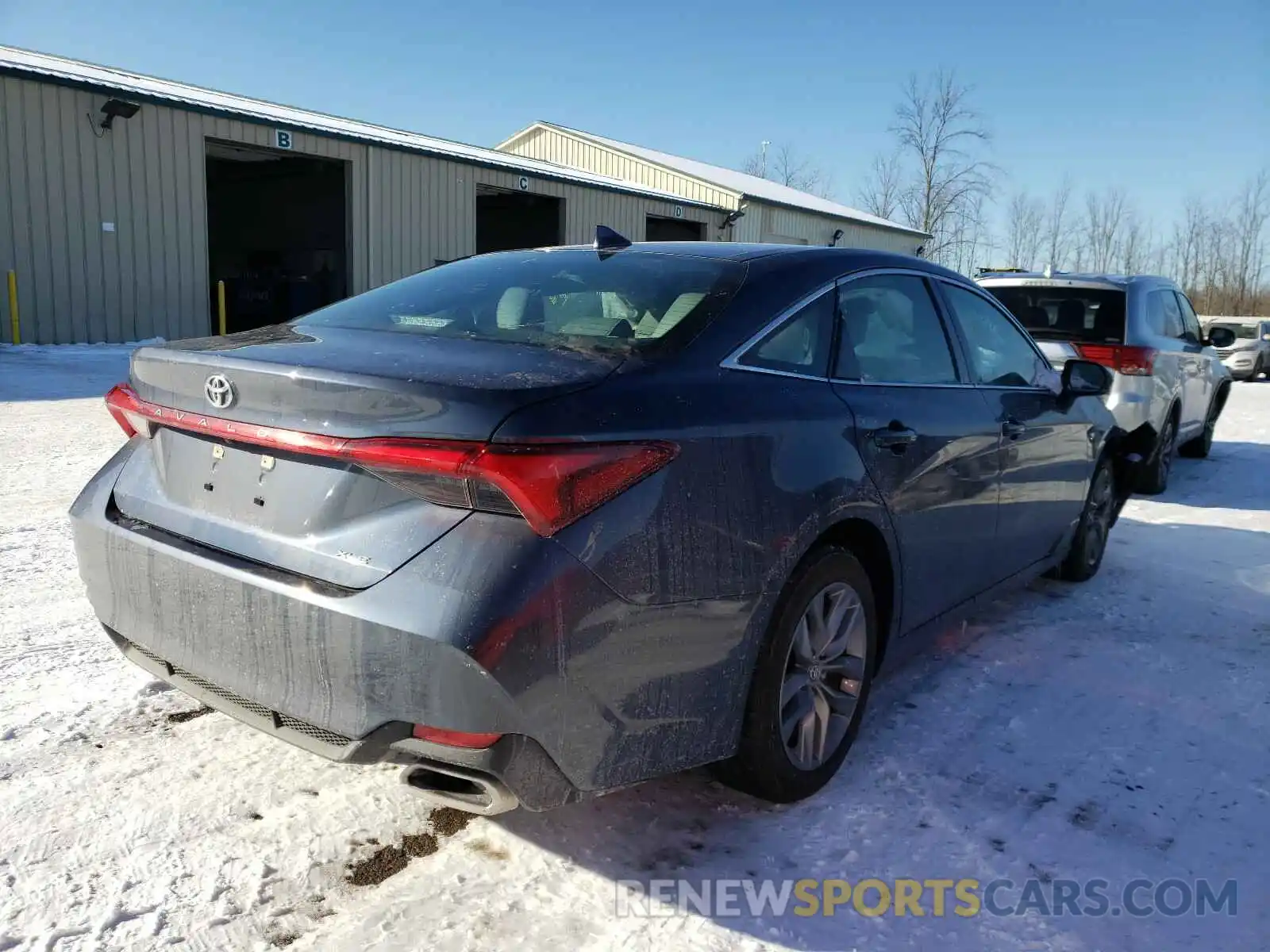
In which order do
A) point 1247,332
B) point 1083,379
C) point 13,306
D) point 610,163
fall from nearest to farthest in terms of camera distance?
point 1083,379 → point 13,306 → point 1247,332 → point 610,163

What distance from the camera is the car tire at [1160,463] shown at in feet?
24.2

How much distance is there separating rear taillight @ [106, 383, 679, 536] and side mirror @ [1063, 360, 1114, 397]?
301 cm

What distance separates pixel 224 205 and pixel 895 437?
28.3m

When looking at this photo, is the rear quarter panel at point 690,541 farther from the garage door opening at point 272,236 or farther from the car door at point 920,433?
the garage door opening at point 272,236

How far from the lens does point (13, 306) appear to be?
1449 centimetres

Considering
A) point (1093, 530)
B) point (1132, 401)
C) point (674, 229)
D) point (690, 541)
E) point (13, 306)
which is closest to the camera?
point (690, 541)

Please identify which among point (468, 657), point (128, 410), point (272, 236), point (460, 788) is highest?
point (272, 236)

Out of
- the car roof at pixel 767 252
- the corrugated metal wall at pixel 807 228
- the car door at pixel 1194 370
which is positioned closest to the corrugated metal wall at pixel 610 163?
the corrugated metal wall at pixel 807 228

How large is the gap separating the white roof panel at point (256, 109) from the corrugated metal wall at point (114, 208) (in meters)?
0.22

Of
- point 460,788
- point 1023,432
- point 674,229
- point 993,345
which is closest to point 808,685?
point 460,788

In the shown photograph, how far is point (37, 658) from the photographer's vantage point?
3387 mm

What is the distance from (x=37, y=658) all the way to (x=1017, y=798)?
10.7 ft

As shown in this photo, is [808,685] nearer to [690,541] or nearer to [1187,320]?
[690,541]

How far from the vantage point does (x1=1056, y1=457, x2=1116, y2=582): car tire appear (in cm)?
484
